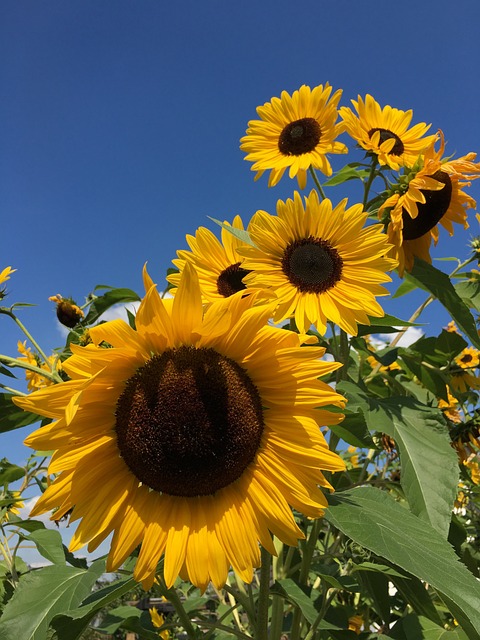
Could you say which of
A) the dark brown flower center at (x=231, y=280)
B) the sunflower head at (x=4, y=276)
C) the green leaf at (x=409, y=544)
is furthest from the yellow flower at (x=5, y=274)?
the green leaf at (x=409, y=544)

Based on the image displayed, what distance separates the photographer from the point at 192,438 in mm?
1087

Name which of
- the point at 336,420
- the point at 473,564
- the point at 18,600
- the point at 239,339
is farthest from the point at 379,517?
the point at 473,564

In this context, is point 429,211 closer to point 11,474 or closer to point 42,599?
point 42,599

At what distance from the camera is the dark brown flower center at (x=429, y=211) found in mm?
2033

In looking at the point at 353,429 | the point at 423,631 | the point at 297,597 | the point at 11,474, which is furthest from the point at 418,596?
the point at 11,474

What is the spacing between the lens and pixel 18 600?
1.23 meters

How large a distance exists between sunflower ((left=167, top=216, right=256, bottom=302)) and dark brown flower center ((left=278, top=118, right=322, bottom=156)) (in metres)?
0.71

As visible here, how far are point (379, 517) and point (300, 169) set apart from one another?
1668 millimetres

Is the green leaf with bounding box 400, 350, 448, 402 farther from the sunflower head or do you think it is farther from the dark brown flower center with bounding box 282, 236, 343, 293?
the sunflower head

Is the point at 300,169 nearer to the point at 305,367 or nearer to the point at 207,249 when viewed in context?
the point at 207,249

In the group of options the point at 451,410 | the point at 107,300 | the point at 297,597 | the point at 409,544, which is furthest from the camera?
the point at 451,410

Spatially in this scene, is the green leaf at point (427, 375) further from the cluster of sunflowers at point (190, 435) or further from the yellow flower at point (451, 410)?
→ the cluster of sunflowers at point (190, 435)

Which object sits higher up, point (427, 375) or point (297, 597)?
point (427, 375)

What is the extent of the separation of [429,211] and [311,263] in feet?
1.74
